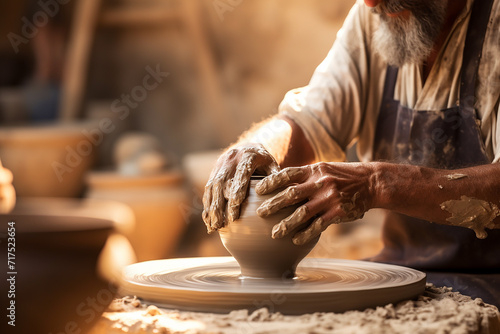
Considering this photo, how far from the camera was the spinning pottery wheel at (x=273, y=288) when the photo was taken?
1503 mm

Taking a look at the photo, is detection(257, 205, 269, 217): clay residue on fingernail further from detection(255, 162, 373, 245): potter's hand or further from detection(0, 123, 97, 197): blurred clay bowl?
detection(0, 123, 97, 197): blurred clay bowl

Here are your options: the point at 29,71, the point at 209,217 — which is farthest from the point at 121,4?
the point at 209,217

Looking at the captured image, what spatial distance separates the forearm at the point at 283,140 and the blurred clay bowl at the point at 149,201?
2.44m

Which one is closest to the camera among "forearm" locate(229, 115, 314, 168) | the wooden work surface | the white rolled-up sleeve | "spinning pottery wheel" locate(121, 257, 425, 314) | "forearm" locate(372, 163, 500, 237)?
the wooden work surface

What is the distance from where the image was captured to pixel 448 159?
2254mm

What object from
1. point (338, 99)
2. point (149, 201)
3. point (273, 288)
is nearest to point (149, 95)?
point (149, 201)

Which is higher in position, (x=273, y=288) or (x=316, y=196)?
(x=316, y=196)

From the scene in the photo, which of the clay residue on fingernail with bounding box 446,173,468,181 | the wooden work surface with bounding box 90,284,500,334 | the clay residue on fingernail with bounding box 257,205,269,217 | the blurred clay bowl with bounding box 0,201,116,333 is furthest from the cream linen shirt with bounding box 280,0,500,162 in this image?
the blurred clay bowl with bounding box 0,201,116,333

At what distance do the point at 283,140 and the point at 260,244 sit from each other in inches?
28.4

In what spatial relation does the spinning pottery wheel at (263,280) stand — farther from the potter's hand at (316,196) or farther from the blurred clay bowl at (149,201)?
the blurred clay bowl at (149,201)

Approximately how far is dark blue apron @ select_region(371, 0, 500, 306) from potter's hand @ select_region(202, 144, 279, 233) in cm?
64

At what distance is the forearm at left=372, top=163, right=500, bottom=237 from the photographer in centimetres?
185

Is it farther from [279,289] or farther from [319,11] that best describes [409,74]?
[319,11]

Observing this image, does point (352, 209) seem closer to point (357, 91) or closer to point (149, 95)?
point (357, 91)
